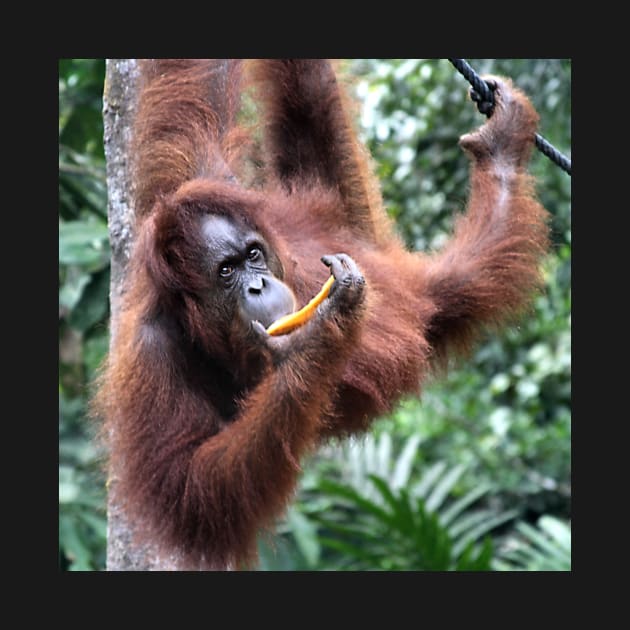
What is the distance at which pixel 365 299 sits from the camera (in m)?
2.48

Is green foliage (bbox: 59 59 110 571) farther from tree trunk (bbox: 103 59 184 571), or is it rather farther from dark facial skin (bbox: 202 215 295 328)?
dark facial skin (bbox: 202 215 295 328)

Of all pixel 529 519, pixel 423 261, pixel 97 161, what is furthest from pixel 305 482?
pixel 423 261

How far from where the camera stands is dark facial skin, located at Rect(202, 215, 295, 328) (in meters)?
2.58

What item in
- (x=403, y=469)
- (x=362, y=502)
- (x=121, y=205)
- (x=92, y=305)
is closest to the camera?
(x=121, y=205)

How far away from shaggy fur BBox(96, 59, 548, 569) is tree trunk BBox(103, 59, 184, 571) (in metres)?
0.15

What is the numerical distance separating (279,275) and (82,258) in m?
1.72

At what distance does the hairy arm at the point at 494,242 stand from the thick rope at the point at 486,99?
0.11 feet

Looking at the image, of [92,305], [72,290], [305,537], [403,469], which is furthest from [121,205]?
[403,469]

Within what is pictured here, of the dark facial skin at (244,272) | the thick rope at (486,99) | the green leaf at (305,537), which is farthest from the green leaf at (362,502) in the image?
the dark facial skin at (244,272)

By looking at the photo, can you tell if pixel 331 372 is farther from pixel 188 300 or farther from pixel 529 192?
pixel 529 192

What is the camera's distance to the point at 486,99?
3.46 metres

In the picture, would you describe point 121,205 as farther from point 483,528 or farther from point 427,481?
point 483,528

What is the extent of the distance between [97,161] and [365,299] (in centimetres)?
302

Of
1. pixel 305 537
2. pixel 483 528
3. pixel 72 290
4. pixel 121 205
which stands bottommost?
pixel 305 537
